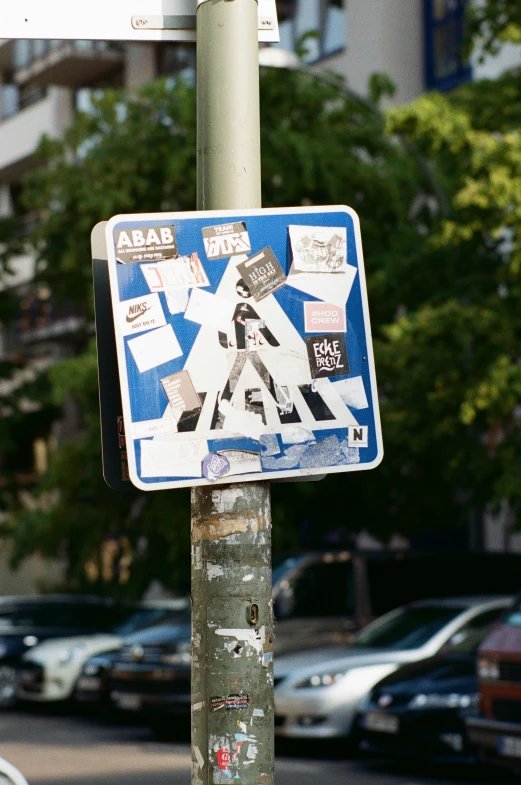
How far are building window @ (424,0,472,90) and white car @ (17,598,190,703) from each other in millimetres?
12522

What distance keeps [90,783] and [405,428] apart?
6380 mm

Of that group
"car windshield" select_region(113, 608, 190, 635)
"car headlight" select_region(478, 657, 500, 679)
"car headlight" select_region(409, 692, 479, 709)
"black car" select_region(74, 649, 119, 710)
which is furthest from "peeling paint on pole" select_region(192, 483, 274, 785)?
"black car" select_region(74, 649, 119, 710)

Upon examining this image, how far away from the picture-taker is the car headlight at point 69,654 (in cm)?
1992

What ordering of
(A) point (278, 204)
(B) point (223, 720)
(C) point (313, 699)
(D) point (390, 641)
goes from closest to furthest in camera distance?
1. (B) point (223, 720)
2. (C) point (313, 699)
3. (D) point (390, 641)
4. (A) point (278, 204)

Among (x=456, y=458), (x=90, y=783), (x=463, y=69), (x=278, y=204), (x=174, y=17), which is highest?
(x=463, y=69)

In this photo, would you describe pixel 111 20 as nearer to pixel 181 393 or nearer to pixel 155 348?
pixel 155 348

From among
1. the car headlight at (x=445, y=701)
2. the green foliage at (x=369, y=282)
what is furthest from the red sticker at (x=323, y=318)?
the green foliage at (x=369, y=282)

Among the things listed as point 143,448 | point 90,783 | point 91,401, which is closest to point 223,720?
point 143,448

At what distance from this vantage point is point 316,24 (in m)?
29.3

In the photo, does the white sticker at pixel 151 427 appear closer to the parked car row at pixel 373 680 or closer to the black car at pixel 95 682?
the parked car row at pixel 373 680

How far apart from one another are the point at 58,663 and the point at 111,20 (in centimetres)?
1713

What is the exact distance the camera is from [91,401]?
2162cm

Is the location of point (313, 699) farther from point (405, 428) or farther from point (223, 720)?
point (223, 720)

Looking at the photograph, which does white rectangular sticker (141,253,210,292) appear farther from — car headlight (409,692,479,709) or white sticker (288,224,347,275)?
car headlight (409,692,479,709)
